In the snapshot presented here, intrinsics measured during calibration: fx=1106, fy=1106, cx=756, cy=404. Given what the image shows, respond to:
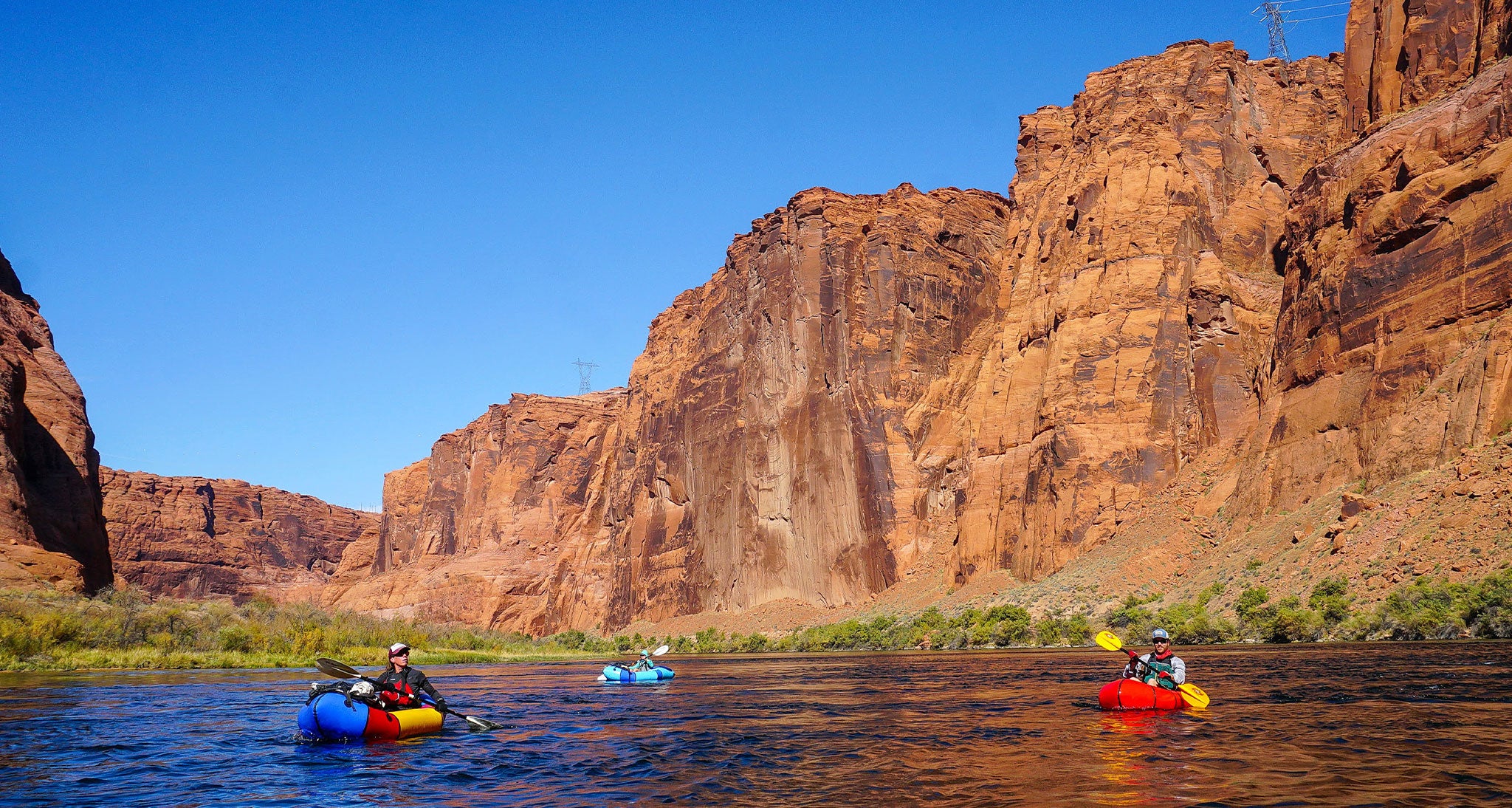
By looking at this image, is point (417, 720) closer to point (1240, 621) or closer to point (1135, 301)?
point (1240, 621)

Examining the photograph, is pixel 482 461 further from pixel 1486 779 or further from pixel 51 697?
pixel 1486 779

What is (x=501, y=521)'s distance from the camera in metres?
161

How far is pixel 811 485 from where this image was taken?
108m

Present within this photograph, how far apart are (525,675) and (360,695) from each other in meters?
36.6

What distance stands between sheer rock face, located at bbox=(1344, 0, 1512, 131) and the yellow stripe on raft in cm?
6557

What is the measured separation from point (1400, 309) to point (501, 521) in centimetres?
12729

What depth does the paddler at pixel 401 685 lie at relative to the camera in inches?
766

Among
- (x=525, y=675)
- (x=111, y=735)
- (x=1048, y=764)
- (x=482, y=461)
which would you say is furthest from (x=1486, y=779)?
(x=482, y=461)

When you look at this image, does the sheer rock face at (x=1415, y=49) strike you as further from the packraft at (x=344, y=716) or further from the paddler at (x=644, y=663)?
the packraft at (x=344, y=716)

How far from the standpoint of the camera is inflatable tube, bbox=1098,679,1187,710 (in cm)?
2195

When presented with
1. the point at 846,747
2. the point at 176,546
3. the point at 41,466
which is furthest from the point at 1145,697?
the point at 176,546

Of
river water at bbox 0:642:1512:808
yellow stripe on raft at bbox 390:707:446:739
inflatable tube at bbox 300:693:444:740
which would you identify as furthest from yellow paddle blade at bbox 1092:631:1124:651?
inflatable tube at bbox 300:693:444:740

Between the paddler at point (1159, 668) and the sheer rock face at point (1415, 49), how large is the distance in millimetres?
54337

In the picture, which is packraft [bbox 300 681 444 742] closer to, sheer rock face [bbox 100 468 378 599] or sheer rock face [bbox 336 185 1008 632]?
sheer rock face [bbox 336 185 1008 632]
